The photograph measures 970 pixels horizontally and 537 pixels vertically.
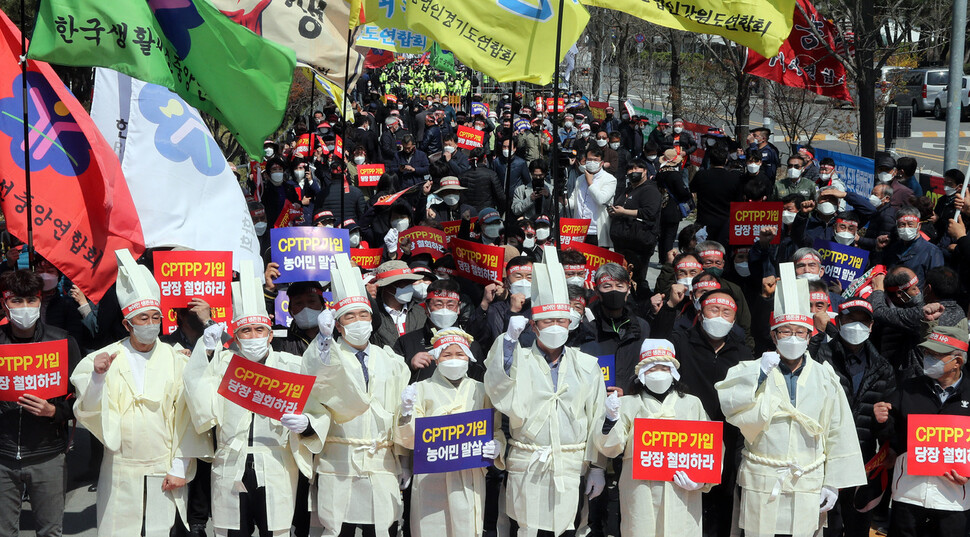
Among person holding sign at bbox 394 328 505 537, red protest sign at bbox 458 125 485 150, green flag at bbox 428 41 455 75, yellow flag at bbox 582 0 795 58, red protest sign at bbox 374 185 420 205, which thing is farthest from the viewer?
green flag at bbox 428 41 455 75

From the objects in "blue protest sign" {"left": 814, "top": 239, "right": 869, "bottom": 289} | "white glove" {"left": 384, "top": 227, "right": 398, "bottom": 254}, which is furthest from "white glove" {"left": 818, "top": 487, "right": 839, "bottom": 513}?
"white glove" {"left": 384, "top": 227, "right": 398, "bottom": 254}

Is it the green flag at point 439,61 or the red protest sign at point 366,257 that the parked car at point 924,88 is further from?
the red protest sign at point 366,257

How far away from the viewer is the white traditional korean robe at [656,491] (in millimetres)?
6184

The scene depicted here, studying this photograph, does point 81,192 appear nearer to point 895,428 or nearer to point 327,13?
point 327,13

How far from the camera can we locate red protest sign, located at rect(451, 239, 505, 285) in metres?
9.02

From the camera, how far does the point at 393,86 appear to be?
131ft

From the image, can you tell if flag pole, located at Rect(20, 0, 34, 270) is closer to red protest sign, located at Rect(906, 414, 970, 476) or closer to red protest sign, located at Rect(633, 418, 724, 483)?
red protest sign, located at Rect(633, 418, 724, 483)

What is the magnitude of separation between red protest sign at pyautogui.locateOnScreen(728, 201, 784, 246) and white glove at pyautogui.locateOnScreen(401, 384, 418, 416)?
4580mm

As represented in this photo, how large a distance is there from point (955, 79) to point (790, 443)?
9342 mm

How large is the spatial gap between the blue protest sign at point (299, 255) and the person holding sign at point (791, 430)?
11.5 ft

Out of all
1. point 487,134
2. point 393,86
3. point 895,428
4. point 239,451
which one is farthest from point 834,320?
point 393,86

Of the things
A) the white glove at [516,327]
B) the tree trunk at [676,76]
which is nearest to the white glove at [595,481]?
the white glove at [516,327]

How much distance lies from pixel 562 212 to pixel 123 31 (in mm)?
7393

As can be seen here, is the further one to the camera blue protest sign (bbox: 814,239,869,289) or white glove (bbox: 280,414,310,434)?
blue protest sign (bbox: 814,239,869,289)
